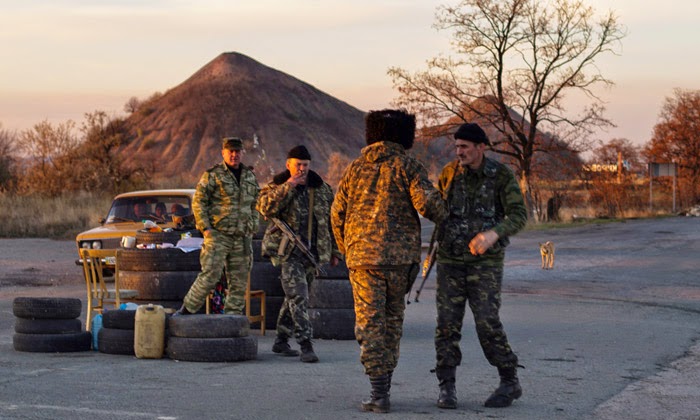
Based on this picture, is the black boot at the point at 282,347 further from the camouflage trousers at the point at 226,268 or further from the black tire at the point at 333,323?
the black tire at the point at 333,323

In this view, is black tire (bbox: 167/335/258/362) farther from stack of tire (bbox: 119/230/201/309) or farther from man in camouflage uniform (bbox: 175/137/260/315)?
stack of tire (bbox: 119/230/201/309)

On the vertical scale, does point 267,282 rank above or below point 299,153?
below

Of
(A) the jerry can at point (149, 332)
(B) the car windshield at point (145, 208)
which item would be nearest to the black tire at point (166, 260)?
(A) the jerry can at point (149, 332)

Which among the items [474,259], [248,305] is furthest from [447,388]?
[248,305]

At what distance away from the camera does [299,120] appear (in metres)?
164

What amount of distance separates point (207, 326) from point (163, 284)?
239cm

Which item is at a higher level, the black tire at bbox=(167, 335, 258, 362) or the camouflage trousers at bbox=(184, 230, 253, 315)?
the camouflage trousers at bbox=(184, 230, 253, 315)

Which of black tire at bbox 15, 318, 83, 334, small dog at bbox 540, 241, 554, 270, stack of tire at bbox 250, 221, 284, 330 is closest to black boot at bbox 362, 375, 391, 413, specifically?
black tire at bbox 15, 318, 83, 334

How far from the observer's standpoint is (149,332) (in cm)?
1135

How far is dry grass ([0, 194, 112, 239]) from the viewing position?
129ft

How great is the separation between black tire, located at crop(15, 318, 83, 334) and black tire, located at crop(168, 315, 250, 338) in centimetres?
130

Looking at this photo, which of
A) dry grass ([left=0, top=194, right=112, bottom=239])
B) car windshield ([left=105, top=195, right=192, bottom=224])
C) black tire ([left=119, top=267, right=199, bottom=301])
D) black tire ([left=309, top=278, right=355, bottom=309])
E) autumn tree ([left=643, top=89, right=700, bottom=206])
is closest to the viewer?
black tire ([left=309, top=278, right=355, bottom=309])

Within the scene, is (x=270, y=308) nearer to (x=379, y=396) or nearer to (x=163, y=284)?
(x=163, y=284)

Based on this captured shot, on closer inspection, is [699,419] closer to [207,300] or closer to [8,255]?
[207,300]
